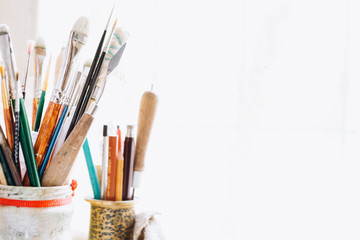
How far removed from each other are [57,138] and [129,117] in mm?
177

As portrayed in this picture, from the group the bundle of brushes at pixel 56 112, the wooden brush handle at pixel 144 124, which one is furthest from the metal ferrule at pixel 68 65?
the wooden brush handle at pixel 144 124

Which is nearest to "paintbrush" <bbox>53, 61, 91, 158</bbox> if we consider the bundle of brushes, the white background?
the bundle of brushes

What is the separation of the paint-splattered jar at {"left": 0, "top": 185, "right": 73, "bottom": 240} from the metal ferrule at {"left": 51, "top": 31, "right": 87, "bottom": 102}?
0.40 feet

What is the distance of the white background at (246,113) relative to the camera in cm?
48

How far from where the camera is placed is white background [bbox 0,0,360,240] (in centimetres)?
48

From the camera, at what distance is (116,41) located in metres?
0.50

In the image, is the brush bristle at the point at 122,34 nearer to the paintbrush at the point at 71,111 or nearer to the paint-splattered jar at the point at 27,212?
the paintbrush at the point at 71,111

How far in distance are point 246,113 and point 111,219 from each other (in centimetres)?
24

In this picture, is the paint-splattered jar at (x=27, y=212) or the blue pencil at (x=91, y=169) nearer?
the paint-splattered jar at (x=27, y=212)

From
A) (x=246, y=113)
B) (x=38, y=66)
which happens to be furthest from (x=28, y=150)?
(x=246, y=113)

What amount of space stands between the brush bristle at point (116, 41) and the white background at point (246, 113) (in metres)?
0.13

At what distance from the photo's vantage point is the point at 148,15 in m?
0.65

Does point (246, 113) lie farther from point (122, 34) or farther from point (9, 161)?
point (9, 161)

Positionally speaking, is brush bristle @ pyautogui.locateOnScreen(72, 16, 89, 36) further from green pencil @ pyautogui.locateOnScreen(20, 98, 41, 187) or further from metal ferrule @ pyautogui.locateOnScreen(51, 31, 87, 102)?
green pencil @ pyautogui.locateOnScreen(20, 98, 41, 187)
